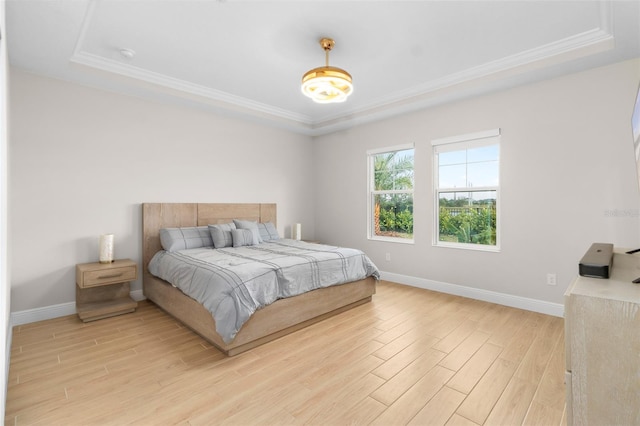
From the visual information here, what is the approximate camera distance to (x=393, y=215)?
4828mm

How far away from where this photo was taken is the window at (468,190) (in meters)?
3.74

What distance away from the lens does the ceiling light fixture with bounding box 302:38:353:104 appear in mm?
2613

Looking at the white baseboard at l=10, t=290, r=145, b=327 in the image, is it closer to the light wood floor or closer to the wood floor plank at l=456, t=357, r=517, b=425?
the light wood floor

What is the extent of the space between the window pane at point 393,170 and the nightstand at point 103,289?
3565mm

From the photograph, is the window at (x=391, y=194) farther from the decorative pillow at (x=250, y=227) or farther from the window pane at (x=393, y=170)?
the decorative pillow at (x=250, y=227)

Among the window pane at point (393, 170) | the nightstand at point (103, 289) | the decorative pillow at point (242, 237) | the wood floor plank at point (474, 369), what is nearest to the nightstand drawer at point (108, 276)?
the nightstand at point (103, 289)

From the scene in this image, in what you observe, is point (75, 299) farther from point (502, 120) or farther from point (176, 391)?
point (502, 120)

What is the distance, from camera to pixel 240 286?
8.05 feet

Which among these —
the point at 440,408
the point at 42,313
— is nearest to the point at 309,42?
the point at 440,408

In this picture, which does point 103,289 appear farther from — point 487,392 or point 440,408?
point 487,392

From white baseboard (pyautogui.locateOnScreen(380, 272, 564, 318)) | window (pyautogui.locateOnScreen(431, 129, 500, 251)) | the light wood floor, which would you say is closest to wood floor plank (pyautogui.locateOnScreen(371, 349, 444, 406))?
the light wood floor

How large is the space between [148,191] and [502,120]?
4.32 m

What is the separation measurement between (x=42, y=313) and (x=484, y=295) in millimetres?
4838

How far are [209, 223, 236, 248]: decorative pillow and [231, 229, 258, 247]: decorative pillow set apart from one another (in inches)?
2.5
